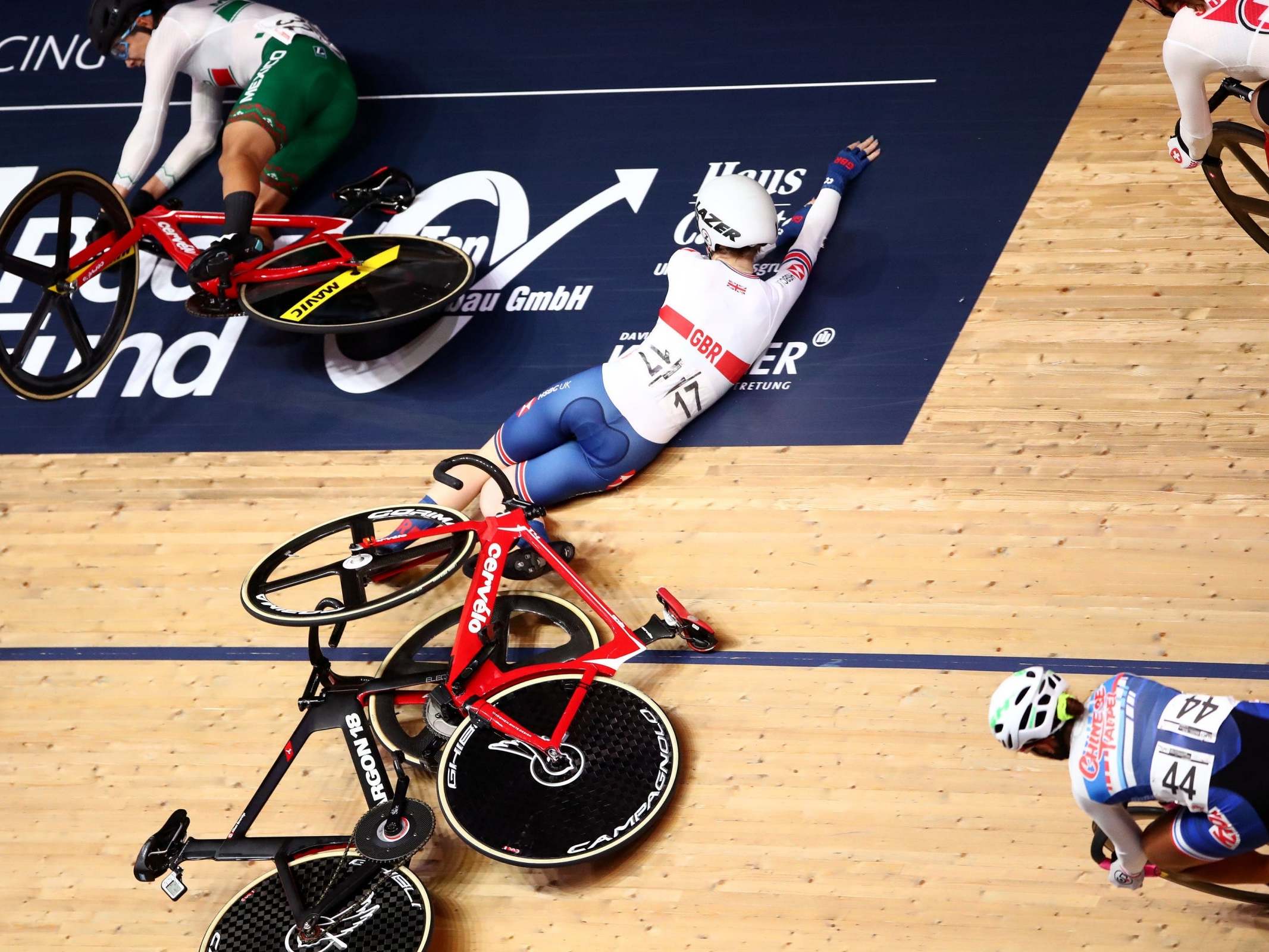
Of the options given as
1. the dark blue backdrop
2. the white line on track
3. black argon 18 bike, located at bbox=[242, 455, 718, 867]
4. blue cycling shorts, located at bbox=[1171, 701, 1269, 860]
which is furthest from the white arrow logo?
blue cycling shorts, located at bbox=[1171, 701, 1269, 860]

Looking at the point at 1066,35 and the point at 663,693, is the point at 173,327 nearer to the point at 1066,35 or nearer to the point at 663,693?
the point at 663,693

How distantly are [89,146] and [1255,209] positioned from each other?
4659 mm

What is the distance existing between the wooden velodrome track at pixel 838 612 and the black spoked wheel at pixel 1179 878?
6cm

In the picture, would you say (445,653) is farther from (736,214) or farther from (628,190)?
(628,190)

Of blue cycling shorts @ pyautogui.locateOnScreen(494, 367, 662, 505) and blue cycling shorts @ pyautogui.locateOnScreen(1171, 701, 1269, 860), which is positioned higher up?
blue cycling shorts @ pyautogui.locateOnScreen(1171, 701, 1269, 860)

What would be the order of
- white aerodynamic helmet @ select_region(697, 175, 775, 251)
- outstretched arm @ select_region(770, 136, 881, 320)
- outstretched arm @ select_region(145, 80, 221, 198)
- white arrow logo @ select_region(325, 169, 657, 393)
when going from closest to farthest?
white aerodynamic helmet @ select_region(697, 175, 775, 251) → outstretched arm @ select_region(770, 136, 881, 320) → white arrow logo @ select_region(325, 169, 657, 393) → outstretched arm @ select_region(145, 80, 221, 198)

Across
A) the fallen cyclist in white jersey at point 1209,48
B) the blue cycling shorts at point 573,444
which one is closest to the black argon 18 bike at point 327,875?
the blue cycling shorts at point 573,444

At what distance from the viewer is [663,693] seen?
3986 mm

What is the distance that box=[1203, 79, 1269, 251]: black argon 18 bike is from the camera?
3.84 m

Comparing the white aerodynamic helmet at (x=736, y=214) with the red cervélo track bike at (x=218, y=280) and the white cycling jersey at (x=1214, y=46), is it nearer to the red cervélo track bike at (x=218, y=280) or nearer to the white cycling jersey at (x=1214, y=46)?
the red cervélo track bike at (x=218, y=280)

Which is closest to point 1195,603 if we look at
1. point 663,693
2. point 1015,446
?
point 1015,446

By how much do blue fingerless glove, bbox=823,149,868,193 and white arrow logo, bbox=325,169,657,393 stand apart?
2.33 ft

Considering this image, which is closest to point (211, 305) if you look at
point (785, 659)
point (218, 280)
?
point (218, 280)

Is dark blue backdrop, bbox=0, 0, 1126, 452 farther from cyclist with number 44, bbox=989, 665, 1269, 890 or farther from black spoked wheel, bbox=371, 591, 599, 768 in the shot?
cyclist with number 44, bbox=989, 665, 1269, 890
